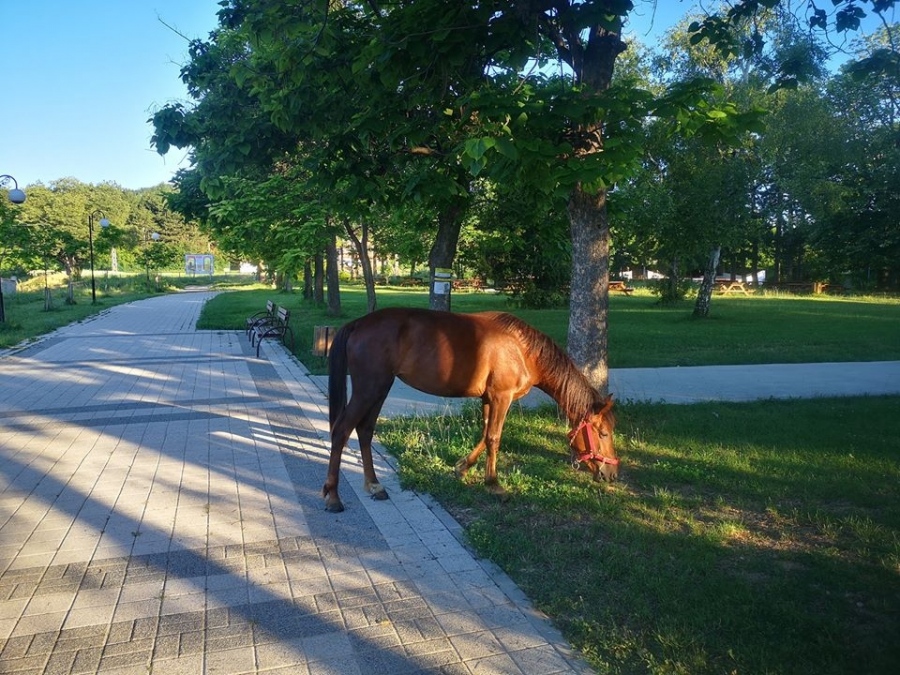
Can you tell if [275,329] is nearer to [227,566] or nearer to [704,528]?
[227,566]

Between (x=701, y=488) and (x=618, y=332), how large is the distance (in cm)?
1248

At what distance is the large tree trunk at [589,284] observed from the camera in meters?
6.84

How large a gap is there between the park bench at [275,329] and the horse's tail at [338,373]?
8856 millimetres

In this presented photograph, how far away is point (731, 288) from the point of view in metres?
43.8

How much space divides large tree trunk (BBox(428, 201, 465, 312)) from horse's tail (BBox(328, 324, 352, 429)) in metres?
3.53

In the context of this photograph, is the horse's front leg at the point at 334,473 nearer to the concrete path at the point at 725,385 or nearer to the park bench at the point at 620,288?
the concrete path at the point at 725,385

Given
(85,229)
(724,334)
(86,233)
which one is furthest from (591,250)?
(85,229)

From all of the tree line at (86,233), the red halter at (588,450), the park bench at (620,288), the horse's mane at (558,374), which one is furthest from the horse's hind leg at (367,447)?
the park bench at (620,288)

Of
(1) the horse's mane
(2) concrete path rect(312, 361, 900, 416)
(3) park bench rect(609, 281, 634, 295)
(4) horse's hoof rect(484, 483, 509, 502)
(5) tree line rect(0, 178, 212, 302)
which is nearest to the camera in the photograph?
(4) horse's hoof rect(484, 483, 509, 502)

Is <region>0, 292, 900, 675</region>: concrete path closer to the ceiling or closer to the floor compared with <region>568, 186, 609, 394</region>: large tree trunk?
closer to the floor

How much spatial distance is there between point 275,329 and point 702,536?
1198cm

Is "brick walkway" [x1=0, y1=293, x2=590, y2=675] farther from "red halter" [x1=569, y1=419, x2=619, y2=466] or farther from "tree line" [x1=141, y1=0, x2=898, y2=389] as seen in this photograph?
"tree line" [x1=141, y1=0, x2=898, y2=389]

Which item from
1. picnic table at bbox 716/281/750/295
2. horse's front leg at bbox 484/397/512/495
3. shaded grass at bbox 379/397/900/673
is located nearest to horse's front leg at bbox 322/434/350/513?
shaded grass at bbox 379/397/900/673

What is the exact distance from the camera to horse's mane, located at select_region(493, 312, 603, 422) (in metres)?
5.27
